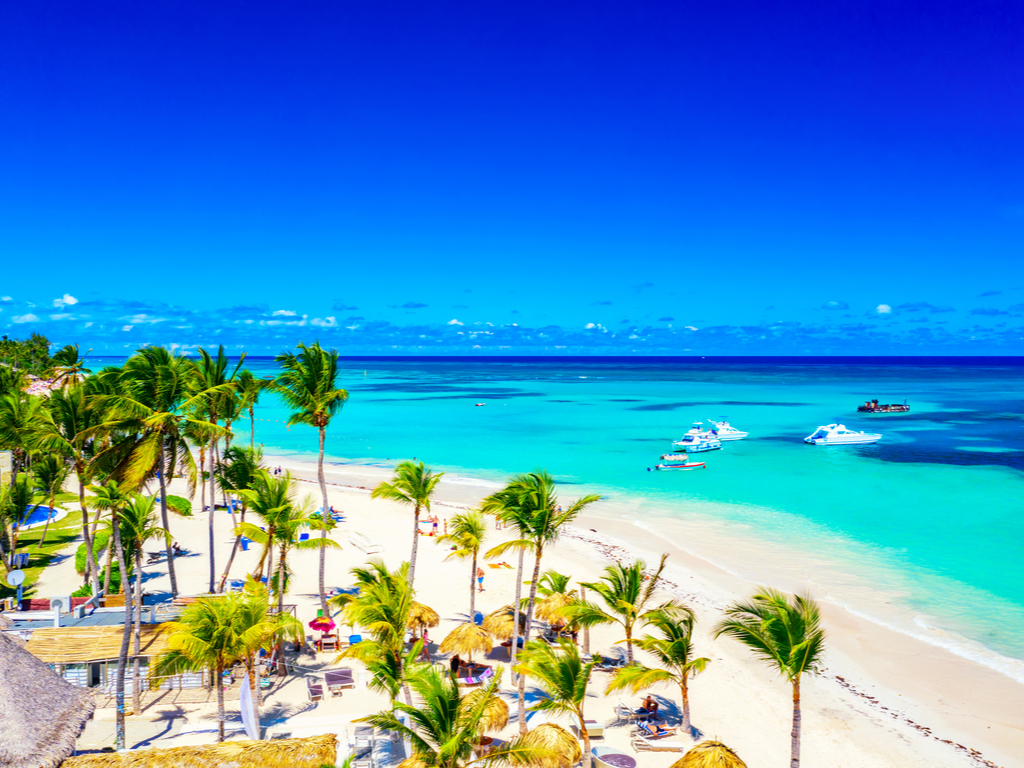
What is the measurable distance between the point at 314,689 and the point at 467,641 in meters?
4.04

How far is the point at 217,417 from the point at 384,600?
38.1 feet

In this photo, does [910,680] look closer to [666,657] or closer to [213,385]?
[666,657]

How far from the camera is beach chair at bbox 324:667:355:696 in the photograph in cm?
1698

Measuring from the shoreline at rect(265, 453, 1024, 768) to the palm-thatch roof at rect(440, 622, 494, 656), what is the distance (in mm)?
9850

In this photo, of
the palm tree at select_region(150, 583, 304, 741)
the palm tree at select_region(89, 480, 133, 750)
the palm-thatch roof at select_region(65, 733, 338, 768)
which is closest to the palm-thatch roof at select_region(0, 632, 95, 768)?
the palm-thatch roof at select_region(65, 733, 338, 768)

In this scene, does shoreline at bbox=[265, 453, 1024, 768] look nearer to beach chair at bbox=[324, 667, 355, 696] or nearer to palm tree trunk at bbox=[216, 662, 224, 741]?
beach chair at bbox=[324, 667, 355, 696]

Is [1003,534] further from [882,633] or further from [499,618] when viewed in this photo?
[499,618]

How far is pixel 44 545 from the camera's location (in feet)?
93.3

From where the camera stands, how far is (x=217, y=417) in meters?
22.0

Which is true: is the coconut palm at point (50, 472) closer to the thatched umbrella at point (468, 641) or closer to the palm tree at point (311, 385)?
the palm tree at point (311, 385)

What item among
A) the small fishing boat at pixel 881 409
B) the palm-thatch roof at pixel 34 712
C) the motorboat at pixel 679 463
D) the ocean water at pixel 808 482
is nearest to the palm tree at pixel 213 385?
the palm-thatch roof at pixel 34 712

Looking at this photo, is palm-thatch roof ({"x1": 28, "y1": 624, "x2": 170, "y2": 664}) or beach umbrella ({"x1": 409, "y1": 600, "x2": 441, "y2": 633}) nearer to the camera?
palm-thatch roof ({"x1": 28, "y1": 624, "x2": 170, "y2": 664})

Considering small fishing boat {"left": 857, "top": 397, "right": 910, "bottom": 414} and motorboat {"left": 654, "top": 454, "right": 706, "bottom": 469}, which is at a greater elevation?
small fishing boat {"left": 857, "top": 397, "right": 910, "bottom": 414}

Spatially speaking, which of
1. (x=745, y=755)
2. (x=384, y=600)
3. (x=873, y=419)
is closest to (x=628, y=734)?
(x=745, y=755)
